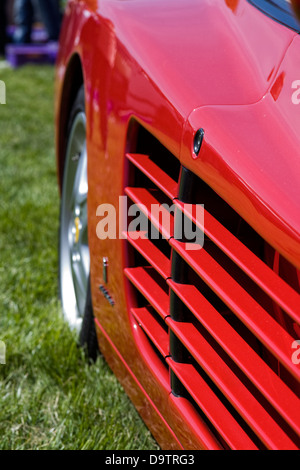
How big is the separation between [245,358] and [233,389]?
0.06m

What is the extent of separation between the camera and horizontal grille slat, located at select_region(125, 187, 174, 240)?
3.80 ft

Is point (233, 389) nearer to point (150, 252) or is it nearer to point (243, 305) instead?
point (243, 305)

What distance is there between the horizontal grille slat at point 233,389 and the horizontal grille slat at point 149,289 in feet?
0.19

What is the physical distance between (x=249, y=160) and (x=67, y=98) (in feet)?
4.60

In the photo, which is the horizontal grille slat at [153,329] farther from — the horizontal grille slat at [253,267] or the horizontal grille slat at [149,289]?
the horizontal grille slat at [253,267]

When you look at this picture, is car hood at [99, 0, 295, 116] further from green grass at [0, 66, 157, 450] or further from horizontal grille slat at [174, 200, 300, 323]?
green grass at [0, 66, 157, 450]

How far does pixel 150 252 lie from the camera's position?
50.7 inches

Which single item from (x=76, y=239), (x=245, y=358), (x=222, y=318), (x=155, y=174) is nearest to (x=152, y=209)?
(x=155, y=174)

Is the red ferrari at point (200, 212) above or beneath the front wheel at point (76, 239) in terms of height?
above

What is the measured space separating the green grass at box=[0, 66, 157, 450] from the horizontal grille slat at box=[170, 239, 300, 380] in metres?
0.75

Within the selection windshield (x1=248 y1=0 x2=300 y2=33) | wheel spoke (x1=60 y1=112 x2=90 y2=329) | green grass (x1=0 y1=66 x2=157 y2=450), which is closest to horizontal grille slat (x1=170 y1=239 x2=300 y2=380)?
windshield (x1=248 y1=0 x2=300 y2=33)

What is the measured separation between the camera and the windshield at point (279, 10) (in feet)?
3.79

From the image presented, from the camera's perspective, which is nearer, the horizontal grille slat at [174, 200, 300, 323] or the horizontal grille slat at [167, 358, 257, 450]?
the horizontal grille slat at [174, 200, 300, 323]

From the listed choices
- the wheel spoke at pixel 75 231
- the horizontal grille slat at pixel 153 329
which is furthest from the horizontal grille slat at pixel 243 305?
the wheel spoke at pixel 75 231
